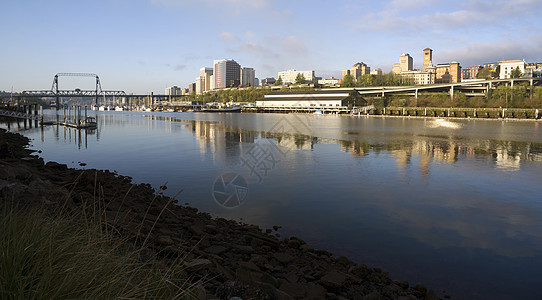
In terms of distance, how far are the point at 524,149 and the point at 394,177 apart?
54.9 feet

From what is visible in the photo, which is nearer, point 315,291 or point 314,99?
point 315,291

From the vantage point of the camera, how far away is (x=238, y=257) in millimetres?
6363

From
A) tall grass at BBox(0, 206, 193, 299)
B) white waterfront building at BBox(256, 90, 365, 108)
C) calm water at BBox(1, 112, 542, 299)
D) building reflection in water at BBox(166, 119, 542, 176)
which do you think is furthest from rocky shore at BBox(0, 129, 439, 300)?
white waterfront building at BBox(256, 90, 365, 108)

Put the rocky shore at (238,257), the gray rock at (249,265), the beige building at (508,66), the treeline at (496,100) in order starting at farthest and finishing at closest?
1. the beige building at (508,66)
2. the treeline at (496,100)
3. the gray rock at (249,265)
4. the rocky shore at (238,257)

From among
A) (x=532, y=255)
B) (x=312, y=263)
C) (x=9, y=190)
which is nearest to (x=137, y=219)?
(x=9, y=190)

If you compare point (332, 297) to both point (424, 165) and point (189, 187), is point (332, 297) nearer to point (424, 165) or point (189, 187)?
point (189, 187)

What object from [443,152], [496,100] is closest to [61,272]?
[443,152]

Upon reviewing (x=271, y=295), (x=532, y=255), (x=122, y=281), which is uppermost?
(x=122, y=281)

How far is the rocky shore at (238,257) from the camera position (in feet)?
15.9

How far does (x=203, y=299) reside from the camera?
381 centimetres

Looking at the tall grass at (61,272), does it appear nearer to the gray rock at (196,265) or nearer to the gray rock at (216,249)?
the gray rock at (196,265)

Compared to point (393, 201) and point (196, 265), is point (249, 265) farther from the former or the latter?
point (393, 201)

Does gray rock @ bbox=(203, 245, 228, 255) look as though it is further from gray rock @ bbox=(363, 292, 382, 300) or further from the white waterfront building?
the white waterfront building

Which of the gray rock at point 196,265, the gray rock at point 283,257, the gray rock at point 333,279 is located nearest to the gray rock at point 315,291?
the gray rock at point 333,279
